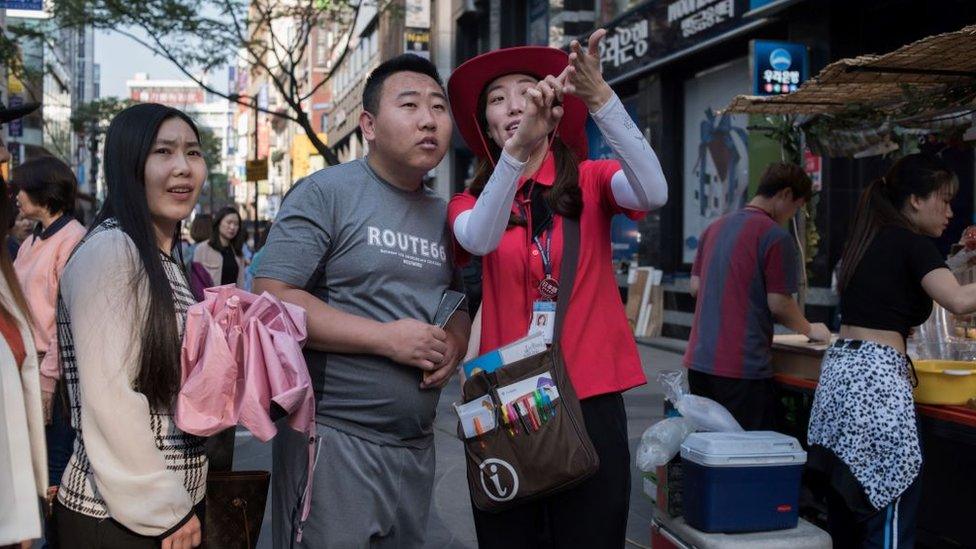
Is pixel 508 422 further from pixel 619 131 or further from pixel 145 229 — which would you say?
pixel 145 229

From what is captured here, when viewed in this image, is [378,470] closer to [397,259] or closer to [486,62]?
[397,259]

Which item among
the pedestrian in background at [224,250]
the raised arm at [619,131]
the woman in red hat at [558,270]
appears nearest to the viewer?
the raised arm at [619,131]

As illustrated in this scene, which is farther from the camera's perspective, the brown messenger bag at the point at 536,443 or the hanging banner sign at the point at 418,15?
the hanging banner sign at the point at 418,15

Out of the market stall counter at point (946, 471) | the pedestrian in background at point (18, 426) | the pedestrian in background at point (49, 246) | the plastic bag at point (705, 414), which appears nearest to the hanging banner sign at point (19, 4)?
the pedestrian in background at point (49, 246)

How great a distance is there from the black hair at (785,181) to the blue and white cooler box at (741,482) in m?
1.48

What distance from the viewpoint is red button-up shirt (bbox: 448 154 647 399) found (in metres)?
2.72

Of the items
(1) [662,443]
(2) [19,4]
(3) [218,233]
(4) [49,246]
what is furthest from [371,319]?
(2) [19,4]

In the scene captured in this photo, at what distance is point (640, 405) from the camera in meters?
9.24

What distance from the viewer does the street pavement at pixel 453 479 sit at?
17.7 feet

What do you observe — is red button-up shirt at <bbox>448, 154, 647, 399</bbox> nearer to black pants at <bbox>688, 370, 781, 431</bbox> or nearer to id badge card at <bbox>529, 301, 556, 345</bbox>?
id badge card at <bbox>529, 301, 556, 345</bbox>

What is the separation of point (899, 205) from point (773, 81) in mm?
6921

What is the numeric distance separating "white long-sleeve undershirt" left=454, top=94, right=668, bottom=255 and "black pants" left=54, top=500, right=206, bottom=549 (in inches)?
42.1

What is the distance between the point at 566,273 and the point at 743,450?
1.80 meters

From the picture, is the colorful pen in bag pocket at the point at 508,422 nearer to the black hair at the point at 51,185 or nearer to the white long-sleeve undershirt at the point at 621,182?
the white long-sleeve undershirt at the point at 621,182
